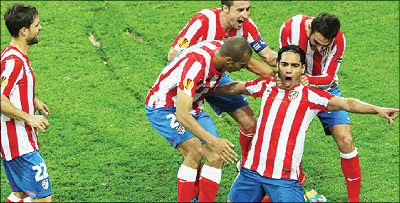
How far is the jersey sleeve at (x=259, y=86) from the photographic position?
6105 millimetres

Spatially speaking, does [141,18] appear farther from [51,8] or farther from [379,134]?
[379,134]

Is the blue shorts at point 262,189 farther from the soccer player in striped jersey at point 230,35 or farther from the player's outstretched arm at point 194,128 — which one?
the soccer player in striped jersey at point 230,35

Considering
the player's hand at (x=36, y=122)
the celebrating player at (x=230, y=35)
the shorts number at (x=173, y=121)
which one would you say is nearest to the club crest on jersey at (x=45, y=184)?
the player's hand at (x=36, y=122)

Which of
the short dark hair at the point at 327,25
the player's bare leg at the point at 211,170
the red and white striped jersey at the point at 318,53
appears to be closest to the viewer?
the player's bare leg at the point at 211,170

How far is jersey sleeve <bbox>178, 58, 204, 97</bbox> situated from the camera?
574 centimetres

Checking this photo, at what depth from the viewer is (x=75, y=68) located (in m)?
10.6

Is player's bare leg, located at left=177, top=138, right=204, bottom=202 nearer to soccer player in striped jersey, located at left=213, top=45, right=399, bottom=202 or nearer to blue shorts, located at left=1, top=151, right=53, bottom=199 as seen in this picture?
soccer player in striped jersey, located at left=213, top=45, right=399, bottom=202

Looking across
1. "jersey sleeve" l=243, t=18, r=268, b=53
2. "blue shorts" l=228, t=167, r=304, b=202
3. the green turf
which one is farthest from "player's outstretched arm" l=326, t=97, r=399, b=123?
the green turf

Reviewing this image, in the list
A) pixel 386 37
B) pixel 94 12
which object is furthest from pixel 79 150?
pixel 386 37

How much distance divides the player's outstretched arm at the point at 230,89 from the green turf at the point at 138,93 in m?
1.42

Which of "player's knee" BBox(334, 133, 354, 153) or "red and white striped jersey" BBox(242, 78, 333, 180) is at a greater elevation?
"red and white striped jersey" BBox(242, 78, 333, 180)

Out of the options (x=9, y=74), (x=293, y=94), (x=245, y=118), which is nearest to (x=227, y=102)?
(x=245, y=118)

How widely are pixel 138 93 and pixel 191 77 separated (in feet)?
14.0

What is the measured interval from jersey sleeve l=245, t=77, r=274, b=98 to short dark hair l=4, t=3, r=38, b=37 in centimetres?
224
